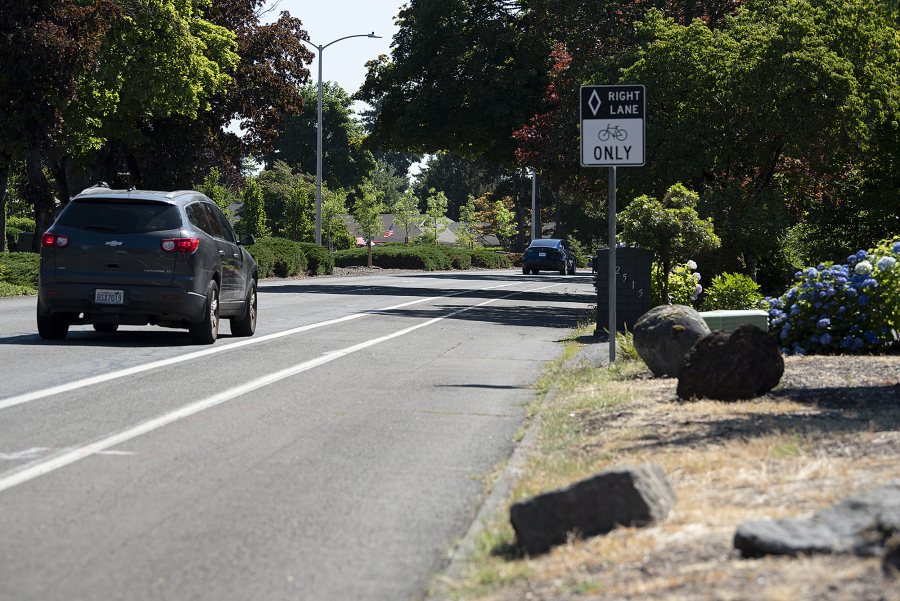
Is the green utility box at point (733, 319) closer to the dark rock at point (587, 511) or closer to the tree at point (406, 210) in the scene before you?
the dark rock at point (587, 511)

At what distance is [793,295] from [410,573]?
811 cm

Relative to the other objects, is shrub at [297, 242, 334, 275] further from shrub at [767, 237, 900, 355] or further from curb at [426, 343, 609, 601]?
curb at [426, 343, 609, 601]

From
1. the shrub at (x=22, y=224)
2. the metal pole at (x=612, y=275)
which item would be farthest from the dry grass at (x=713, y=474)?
the shrub at (x=22, y=224)

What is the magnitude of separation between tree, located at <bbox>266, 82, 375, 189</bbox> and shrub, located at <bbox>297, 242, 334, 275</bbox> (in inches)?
2358

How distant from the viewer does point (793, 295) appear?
11445 mm

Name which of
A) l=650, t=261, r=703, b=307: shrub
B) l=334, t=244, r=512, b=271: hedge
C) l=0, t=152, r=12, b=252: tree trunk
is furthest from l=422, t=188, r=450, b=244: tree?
l=650, t=261, r=703, b=307: shrub

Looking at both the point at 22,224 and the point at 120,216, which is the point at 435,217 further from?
the point at 120,216

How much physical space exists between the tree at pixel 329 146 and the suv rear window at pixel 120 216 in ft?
301

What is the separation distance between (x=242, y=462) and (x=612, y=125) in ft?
20.1

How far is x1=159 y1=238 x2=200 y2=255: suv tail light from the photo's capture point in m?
12.5

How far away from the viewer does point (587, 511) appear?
14.9 ft

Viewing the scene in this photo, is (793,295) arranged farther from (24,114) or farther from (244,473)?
(24,114)

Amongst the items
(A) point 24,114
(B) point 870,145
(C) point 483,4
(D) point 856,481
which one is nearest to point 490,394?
(D) point 856,481

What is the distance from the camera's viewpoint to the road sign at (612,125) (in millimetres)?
10828
